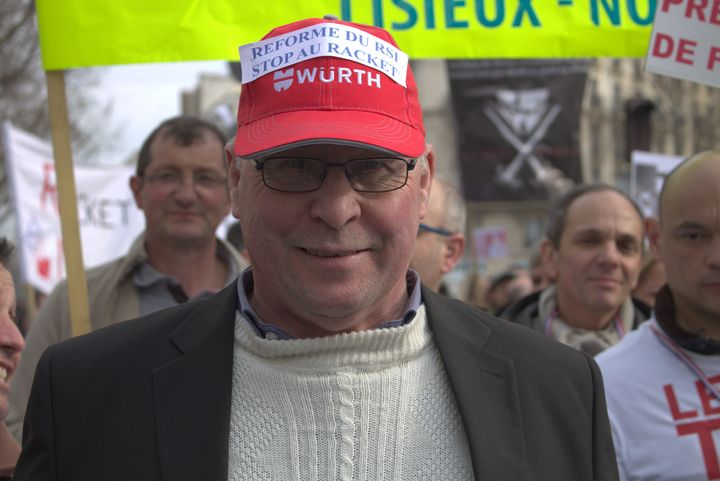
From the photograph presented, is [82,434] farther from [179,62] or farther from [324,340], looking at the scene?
[179,62]

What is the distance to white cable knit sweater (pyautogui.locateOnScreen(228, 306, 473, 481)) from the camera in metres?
1.90

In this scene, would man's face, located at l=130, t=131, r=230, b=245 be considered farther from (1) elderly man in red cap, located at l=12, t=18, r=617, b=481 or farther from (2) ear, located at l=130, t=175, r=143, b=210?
(1) elderly man in red cap, located at l=12, t=18, r=617, b=481

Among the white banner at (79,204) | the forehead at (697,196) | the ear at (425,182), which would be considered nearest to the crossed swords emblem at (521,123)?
the white banner at (79,204)

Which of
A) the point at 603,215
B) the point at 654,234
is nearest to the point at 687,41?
the point at 654,234

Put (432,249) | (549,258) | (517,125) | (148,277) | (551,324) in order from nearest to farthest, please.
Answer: (148,277) < (432,249) < (551,324) < (549,258) < (517,125)

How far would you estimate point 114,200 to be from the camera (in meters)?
7.98

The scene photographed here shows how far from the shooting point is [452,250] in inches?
164

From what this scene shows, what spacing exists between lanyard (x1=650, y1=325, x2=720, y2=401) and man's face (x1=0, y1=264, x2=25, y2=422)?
6.35ft

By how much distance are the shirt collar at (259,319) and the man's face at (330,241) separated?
0.08 meters

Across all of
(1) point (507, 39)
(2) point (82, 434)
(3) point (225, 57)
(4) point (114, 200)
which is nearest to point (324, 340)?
(2) point (82, 434)

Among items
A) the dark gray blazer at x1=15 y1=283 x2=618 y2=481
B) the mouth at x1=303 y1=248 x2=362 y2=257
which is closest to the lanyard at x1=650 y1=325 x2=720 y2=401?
the dark gray blazer at x1=15 y1=283 x2=618 y2=481

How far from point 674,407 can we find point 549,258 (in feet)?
5.61

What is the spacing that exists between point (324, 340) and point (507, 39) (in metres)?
1.75

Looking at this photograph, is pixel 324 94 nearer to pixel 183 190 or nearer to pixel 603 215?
pixel 183 190
